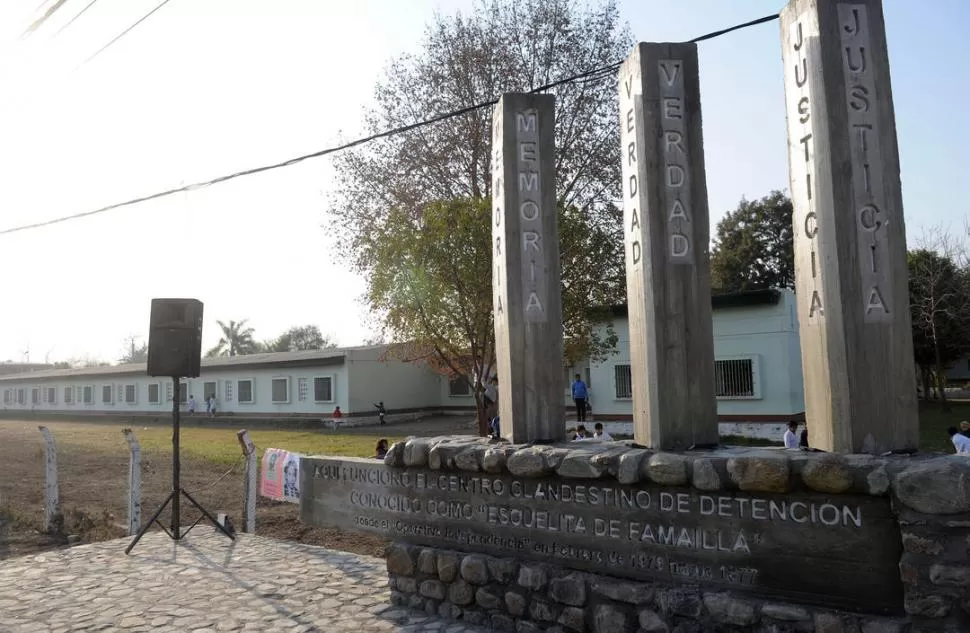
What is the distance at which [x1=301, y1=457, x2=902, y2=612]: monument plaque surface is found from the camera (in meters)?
4.23

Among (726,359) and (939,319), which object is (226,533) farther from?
(939,319)

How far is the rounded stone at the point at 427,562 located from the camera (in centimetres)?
616

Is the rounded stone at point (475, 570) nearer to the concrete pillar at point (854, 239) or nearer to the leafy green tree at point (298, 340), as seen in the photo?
the concrete pillar at point (854, 239)

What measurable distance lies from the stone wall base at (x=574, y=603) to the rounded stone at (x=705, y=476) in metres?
0.64

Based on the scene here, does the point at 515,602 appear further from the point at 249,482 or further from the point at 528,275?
the point at 249,482

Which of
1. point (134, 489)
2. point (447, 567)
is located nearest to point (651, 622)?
point (447, 567)

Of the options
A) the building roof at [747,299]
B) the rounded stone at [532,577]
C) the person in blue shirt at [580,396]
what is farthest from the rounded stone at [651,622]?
the person in blue shirt at [580,396]

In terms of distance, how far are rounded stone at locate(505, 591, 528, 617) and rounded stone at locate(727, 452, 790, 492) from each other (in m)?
1.91

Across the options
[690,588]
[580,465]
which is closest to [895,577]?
[690,588]

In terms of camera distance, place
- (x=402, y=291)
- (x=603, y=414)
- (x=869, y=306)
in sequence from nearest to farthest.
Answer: (x=869, y=306) < (x=402, y=291) < (x=603, y=414)

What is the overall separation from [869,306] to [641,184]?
177 centimetres

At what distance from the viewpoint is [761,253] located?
39.1 m

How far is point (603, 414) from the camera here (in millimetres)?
24016

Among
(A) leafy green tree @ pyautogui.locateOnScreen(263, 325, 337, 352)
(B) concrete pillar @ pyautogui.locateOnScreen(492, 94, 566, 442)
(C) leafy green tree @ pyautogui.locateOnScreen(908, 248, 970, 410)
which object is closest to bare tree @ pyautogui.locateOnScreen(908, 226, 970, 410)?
(C) leafy green tree @ pyautogui.locateOnScreen(908, 248, 970, 410)
